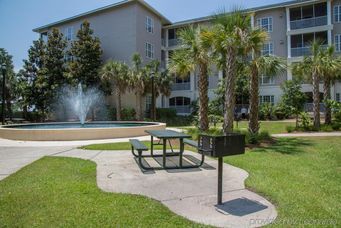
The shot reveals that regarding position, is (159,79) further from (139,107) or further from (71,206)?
(71,206)

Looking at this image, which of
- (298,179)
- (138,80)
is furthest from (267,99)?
(298,179)

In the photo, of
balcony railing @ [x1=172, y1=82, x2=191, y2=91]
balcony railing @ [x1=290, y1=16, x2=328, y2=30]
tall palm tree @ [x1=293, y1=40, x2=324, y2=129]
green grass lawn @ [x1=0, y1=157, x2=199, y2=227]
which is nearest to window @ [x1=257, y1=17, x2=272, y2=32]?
balcony railing @ [x1=290, y1=16, x2=328, y2=30]

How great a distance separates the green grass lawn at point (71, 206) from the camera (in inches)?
166

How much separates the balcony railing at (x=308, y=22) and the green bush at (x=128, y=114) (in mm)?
19735

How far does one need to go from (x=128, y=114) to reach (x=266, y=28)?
1837 centimetres

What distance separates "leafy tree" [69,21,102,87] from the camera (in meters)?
30.5

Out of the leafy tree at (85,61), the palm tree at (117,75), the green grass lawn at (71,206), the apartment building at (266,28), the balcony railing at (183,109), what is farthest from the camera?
the balcony railing at (183,109)

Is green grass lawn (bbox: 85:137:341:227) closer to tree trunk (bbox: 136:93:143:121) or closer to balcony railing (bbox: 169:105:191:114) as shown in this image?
tree trunk (bbox: 136:93:143:121)

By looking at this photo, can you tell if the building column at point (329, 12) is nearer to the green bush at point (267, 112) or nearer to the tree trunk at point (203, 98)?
the green bush at point (267, 112)

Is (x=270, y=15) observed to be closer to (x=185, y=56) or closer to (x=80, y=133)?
(x=185, y=56)

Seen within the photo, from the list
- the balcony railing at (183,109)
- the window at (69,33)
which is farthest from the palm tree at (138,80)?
the window at (69,33)

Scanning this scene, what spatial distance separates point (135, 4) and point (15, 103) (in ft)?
71.9

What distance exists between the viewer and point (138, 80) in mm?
28344

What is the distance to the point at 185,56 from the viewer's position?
48.8 feet
